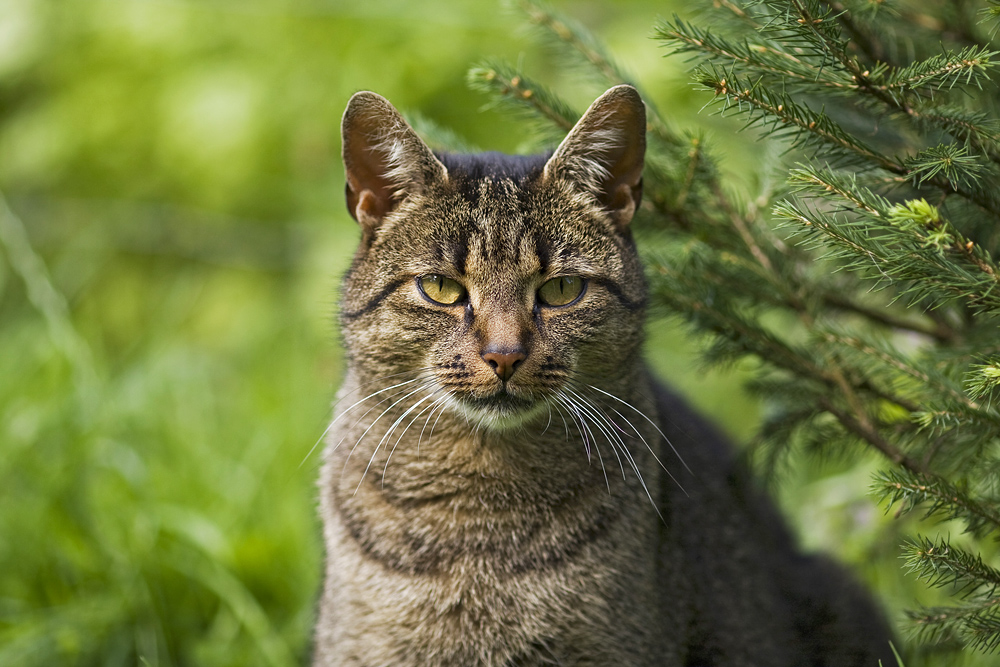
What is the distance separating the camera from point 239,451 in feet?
11.9

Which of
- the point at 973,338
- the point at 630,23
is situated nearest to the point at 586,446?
the point at 973,338

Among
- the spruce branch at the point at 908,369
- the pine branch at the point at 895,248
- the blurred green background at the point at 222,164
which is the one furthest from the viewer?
the blurred green background at the point at 222,164

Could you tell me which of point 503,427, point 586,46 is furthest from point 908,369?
point 586,46

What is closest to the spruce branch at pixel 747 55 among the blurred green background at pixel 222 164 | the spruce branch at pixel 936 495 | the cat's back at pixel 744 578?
the spruce branch at pixel 936 495

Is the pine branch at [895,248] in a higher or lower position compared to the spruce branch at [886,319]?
higher

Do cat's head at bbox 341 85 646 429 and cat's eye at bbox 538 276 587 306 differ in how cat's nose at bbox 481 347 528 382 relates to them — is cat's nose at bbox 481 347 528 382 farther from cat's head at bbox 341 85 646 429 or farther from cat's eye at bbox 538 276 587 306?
cat's eye at bbox 538 276 587 306

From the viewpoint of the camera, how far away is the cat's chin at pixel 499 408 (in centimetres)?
194

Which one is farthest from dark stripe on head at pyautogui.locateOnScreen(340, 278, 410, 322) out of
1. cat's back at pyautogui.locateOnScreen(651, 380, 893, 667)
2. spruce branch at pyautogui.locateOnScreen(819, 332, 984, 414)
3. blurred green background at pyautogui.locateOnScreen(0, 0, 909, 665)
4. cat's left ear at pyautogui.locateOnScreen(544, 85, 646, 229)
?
blurred green background at pyautogui.locateOnScreen(0, 0, 909, 665)

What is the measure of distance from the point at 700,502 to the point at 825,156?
3.14ft

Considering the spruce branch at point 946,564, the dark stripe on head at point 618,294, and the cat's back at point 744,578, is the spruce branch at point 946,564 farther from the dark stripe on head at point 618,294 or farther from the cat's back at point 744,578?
the dark stripe on head at point 618,294

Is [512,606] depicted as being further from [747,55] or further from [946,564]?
[747,55]

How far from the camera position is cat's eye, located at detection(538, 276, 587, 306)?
206 centimetres

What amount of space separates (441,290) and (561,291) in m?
0.28

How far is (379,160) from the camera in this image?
2.12 metres
